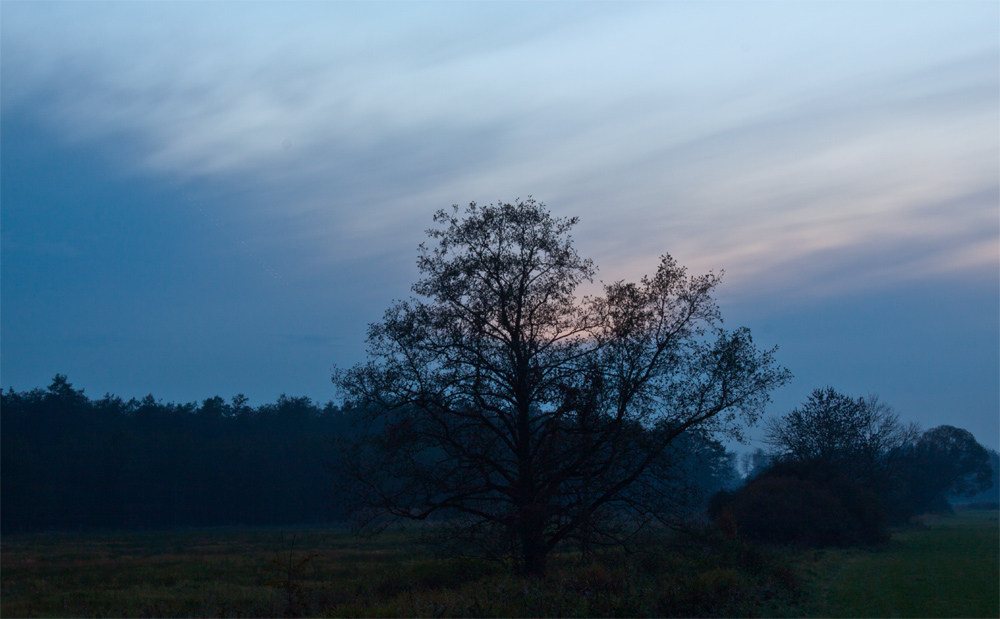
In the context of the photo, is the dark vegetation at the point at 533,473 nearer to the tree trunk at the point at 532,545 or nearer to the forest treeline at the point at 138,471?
the tree trunk at the point at 532,545

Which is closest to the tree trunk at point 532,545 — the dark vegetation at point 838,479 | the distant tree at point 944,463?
the dark vegetation at point 838,479

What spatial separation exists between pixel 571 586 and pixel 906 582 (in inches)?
431

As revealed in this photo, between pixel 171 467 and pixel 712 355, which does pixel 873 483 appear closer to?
pixel 712 355

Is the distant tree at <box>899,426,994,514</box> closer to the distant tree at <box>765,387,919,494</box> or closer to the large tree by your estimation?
the distant tree at <box>765,387,919,494</box>

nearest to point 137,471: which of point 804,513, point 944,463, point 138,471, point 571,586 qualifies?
point 138,471

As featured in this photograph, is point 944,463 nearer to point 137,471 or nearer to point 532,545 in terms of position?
point 532,545

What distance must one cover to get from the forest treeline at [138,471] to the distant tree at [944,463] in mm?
23690

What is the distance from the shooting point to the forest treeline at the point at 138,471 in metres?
68.1

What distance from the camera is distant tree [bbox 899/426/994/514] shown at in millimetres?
81562

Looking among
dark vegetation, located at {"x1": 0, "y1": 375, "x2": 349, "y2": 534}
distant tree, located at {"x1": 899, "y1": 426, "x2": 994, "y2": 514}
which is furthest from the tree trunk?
distant tree, located at {"x1": 899, "y1": 426, "x2": 994, "y2": 514}

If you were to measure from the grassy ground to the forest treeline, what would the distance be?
164 ft

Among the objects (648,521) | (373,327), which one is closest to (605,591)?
(648,521)

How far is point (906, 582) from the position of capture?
63.9 ft

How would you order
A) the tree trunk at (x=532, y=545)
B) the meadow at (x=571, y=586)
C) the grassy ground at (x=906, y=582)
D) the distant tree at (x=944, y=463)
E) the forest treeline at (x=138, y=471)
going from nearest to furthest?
the meadow at (x=571, y=586)
the grassy ground at (x=906, y=582)
the tree trunk at (x=532, y=545)
the forest treeline at (x=138, y=471)
the distant tree at (x=944, y=463)
